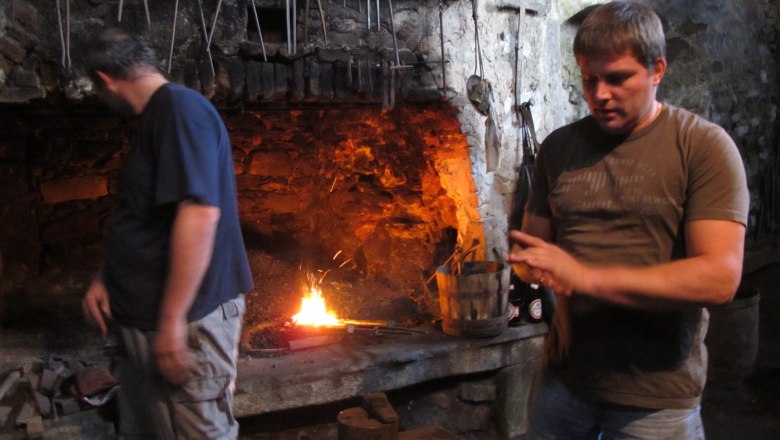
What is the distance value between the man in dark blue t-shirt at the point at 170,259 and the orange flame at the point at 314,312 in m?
2.17

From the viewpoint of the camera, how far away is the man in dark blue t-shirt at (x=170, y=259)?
5.72 ft

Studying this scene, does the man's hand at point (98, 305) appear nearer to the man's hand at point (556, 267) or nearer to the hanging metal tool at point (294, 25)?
the man's hand at point (556, 267)

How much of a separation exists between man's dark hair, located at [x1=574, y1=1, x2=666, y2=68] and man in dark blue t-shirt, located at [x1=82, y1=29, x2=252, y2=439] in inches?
40.8

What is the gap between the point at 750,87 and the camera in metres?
6.12

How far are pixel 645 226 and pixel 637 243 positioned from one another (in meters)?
0.04

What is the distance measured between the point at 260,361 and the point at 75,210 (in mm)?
1517

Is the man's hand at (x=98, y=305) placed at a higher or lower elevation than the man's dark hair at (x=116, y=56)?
lower

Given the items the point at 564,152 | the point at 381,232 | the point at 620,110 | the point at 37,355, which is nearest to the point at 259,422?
the point at 37,355

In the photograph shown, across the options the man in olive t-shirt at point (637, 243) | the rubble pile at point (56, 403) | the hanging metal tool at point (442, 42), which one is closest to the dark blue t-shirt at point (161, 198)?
the man in olive t-shirt at point (637, 243)

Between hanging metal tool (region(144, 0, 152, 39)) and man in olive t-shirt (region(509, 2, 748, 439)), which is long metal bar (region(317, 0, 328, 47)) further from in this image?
man in olive t-shirt (region(509, 2, 748, 439))

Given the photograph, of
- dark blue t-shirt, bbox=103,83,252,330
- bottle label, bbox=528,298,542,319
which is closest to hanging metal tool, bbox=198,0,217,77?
dark blue t-shirt, bbox=103,83,252,330

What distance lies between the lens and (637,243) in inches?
61.6

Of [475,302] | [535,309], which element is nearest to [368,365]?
[475,302]

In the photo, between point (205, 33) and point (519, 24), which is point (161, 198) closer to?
point (205, 33)
